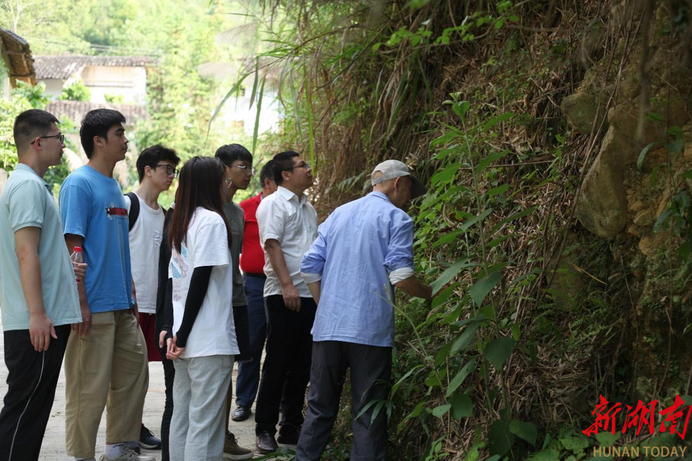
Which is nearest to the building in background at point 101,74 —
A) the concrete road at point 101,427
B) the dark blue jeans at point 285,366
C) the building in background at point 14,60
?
the building in background at point 14,60

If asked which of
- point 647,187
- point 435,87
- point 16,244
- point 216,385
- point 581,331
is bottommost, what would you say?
point 216,385

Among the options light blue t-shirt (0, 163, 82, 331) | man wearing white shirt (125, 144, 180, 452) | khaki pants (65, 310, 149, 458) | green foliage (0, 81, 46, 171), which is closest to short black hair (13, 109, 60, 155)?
light blue t-shirt (0, 163, 82, 331)

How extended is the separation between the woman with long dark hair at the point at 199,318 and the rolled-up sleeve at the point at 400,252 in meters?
0.89

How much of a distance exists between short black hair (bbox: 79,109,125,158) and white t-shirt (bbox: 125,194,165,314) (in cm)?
70

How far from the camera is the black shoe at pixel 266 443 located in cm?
552

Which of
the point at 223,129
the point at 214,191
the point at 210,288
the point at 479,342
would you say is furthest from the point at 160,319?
the point at 223,129

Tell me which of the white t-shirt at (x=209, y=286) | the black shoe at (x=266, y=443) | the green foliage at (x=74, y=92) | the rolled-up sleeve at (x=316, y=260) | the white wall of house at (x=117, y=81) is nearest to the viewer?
the white t-shirt at (x=209, y=286)

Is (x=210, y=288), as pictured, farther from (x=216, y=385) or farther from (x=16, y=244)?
(x=16, y=244)

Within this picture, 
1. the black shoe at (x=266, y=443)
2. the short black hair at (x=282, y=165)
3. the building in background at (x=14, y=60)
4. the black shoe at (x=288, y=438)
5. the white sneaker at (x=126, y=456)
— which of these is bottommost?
the black shoe at (x=288, y=438)

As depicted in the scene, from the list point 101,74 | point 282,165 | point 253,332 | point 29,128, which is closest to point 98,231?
point 29,128

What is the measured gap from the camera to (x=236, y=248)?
5207 millimetres

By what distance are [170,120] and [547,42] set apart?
31.7 m

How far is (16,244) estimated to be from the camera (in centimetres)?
423

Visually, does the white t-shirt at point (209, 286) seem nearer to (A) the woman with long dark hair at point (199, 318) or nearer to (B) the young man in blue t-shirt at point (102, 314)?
(A) the woman with long dark hair at point (199, 318)
